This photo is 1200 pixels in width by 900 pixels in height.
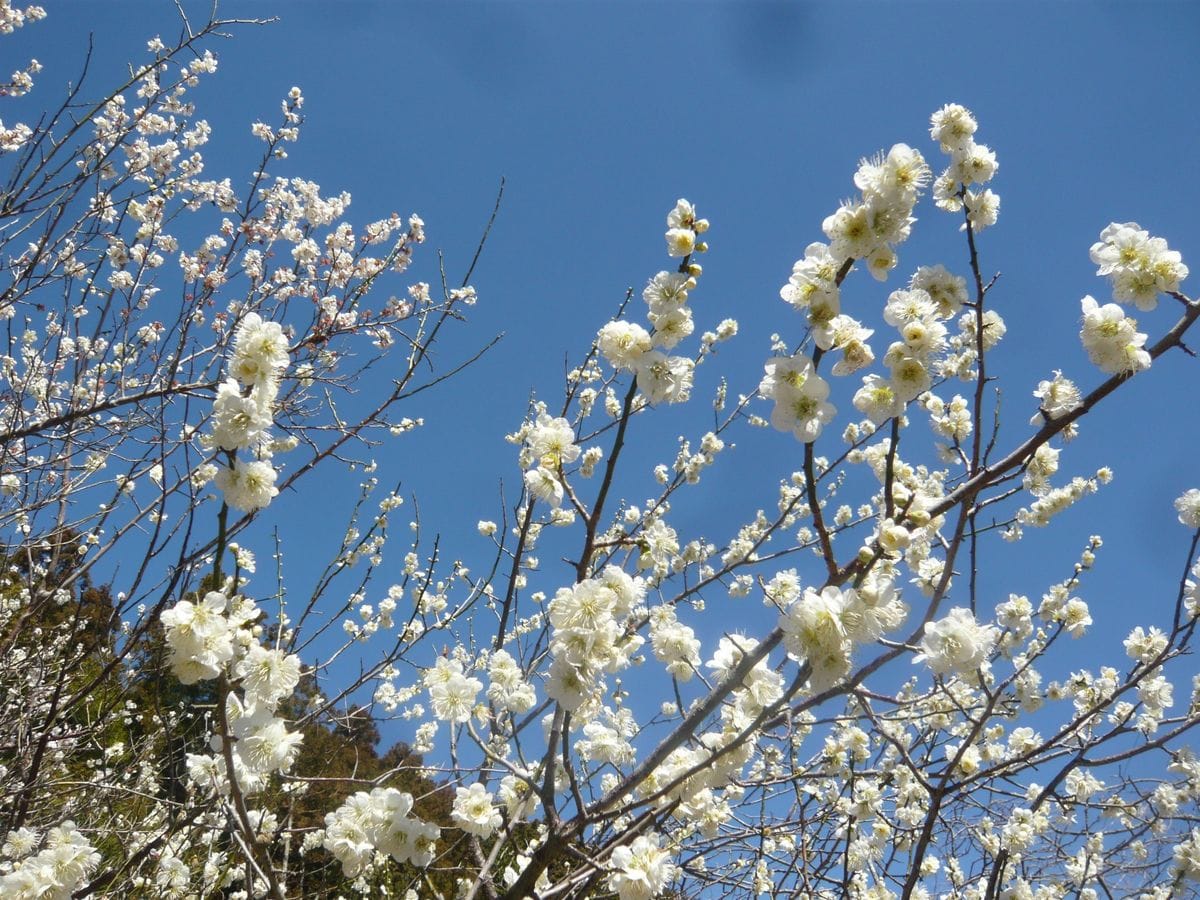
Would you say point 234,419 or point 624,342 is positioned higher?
point 624,342

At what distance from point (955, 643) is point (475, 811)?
1.59 meters

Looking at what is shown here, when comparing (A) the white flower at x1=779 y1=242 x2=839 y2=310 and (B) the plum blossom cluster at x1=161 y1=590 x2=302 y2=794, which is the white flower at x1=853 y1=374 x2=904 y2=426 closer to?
(A) the white flower at x1=779 y1=242 x2=839 y2=310

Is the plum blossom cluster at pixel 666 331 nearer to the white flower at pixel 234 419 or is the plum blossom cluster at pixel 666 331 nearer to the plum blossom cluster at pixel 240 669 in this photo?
the white flower at pixel 234 419

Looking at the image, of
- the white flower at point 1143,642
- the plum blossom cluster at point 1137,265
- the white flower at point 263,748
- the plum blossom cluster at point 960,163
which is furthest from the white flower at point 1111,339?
the white flower at point 1143,642

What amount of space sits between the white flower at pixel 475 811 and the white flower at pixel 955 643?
1.43m

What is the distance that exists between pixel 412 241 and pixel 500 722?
3561mm

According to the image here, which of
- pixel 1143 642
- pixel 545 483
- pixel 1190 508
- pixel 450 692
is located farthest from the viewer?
pixel 1143 642

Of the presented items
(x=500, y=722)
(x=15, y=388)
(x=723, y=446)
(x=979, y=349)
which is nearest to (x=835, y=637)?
(x=979, y=349)

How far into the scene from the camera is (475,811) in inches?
96.6

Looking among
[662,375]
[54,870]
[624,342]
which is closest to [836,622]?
[662,375]

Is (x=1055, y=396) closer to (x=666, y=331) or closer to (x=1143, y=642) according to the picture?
(x=666, y=331)

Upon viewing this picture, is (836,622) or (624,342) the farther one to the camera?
(624,342)

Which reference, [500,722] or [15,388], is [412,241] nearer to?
[15,388]

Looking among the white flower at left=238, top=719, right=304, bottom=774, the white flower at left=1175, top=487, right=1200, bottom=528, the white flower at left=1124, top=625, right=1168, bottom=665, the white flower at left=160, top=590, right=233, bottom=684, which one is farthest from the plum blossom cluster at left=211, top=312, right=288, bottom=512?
the white flower at left=1124, top=625, right=1168, bottom=665
